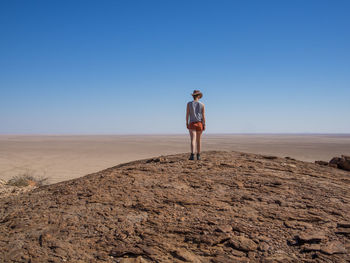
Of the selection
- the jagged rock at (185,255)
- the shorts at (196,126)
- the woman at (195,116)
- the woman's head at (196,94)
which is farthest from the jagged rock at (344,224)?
the woman's head at (196,94)

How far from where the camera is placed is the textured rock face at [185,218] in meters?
3.15

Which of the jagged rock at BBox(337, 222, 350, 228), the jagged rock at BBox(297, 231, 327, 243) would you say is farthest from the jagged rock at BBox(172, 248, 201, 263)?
the jagged rock at BBox(337, 222, 350, 228)

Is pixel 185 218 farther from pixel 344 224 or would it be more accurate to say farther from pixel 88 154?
pixel 88 154

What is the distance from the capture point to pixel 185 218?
369 cm

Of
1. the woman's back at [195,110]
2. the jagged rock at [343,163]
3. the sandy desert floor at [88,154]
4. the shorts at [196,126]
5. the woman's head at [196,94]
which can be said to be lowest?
the sandy desert floor at [88,154]

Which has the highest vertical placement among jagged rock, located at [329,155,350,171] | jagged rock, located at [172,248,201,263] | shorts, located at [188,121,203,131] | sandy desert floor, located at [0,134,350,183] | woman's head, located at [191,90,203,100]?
woman's head, located at [191,90,203,100]

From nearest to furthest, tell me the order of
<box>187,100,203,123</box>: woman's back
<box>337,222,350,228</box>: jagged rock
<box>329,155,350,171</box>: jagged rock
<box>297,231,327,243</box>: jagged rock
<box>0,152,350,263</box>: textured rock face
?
<box>0,152,350,263</box>: textured rock face < <box>297,231,327,243</box>: jagged rock < <box>337,222,350,228</box>: jagged rock < <box>187,100,203,123</box>: woman's back < <box>329,155,350,171</box>: jagged rock

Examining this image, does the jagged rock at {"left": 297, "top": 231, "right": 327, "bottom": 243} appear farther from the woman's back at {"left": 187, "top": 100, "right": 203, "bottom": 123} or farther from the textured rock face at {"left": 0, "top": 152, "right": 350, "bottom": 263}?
the woman's back at {"left": 187, "top": 100, "right": 203, "bottom": 123}

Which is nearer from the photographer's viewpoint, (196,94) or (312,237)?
(312,237)

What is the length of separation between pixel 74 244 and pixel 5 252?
829mm

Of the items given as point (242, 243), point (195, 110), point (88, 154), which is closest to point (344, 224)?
point (242, 243)

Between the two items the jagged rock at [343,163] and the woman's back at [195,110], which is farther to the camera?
the jagged rock at [343,163]

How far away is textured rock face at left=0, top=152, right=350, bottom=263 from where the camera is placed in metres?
3.15

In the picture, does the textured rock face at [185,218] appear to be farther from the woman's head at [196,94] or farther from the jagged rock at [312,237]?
the woman's head at [196,94]
